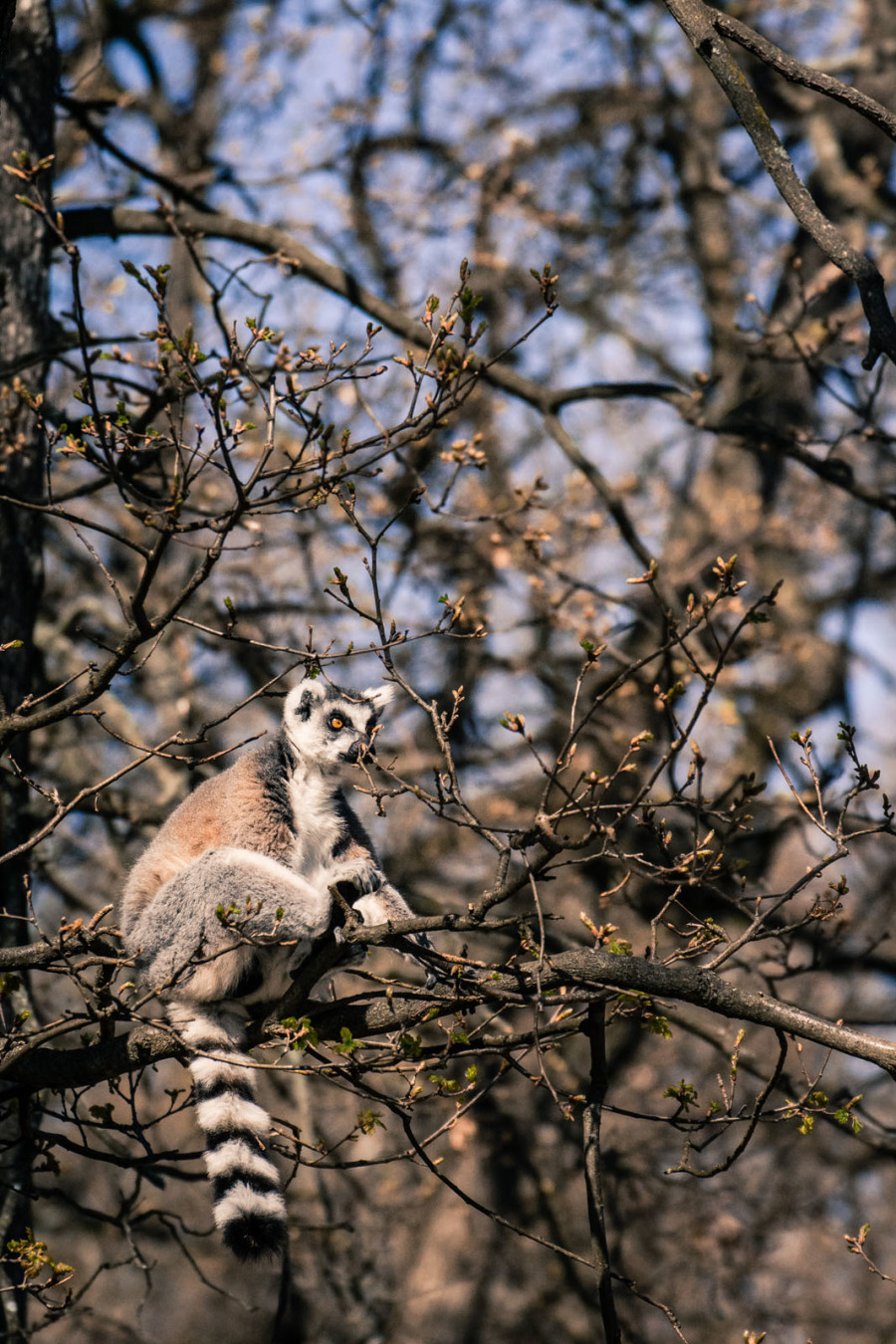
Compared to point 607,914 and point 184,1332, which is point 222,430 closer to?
point 607,914

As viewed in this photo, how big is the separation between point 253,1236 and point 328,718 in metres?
1.94

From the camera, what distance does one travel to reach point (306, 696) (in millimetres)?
4555

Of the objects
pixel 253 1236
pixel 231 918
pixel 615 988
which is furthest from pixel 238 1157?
pixel 615 988

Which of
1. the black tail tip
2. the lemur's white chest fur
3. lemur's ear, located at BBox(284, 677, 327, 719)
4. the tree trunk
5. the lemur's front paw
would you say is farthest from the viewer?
the tree trunk

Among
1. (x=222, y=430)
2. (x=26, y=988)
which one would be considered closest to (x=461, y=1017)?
(x=222, y=430)

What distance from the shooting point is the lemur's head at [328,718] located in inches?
171

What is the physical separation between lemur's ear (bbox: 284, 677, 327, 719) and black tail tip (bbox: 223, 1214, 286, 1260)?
1.98 m

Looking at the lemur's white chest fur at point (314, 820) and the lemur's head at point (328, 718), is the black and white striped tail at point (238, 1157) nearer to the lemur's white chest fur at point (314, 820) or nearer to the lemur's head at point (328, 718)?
the lemur's white chest fur at point (314, 820)

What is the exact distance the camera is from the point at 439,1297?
29.7ft

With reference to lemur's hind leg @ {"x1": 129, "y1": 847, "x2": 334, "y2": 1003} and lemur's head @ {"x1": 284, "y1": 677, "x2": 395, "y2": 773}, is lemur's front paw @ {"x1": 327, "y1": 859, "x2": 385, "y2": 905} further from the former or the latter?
lemur's head @ {"x1": 284, "y1": 677, "x2": 395, "y2": 773}

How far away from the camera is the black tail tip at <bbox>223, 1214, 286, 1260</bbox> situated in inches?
117

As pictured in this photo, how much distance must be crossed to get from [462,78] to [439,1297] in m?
11.4

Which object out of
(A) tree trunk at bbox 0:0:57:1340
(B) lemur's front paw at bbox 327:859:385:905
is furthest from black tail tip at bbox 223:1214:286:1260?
(A) tree trunk at bbox 0:0:57:1340

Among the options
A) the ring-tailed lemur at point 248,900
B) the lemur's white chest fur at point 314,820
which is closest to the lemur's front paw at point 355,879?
the ring-tailed lemur at point 248,900
